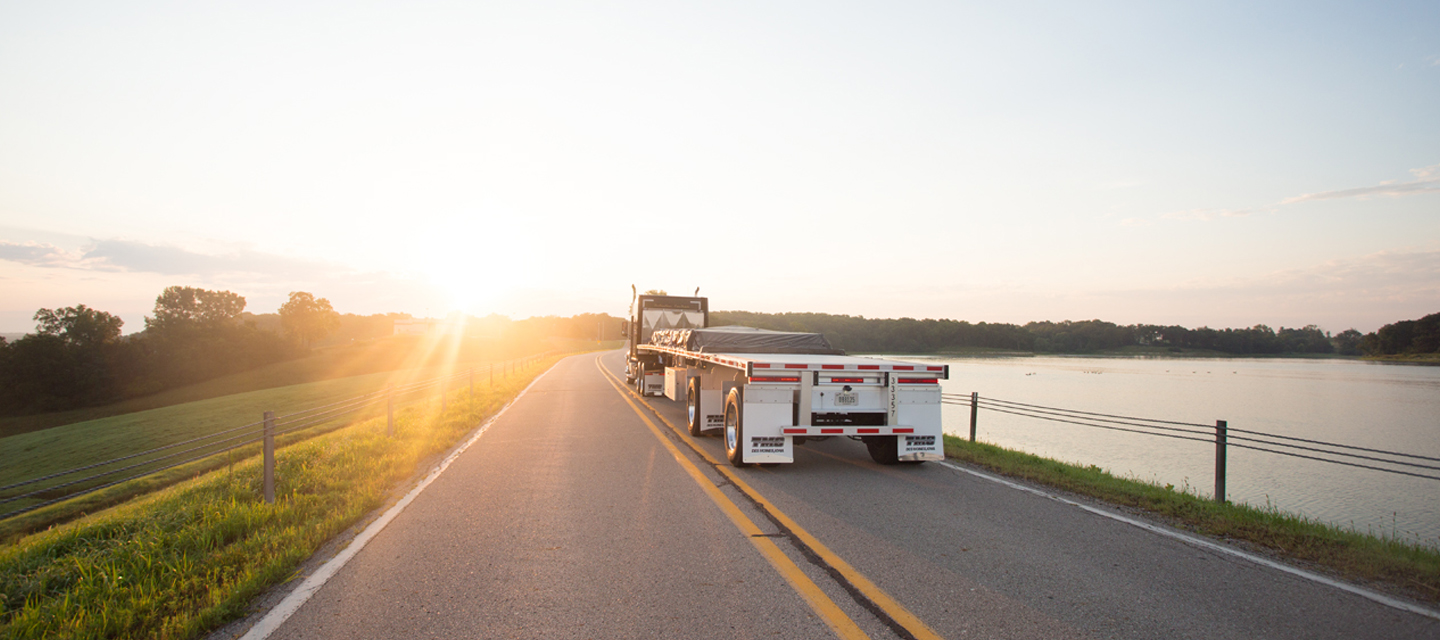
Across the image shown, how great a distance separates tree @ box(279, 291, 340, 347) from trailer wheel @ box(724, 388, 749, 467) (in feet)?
346

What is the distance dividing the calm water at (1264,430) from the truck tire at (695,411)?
24.0 feet

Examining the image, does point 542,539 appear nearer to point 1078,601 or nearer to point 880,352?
point 1078,601

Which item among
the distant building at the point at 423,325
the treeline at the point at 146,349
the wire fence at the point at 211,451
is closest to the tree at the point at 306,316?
the treeline at the point at 146,349

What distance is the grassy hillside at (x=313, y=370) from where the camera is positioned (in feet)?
183

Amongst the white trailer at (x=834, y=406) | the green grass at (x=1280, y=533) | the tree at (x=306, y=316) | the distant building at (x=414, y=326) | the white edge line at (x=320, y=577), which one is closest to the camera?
the white edge line at (x=320, y=577)

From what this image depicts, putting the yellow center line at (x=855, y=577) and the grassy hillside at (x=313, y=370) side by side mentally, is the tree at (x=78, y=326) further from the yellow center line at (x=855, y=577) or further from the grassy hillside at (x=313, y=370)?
the yellow center line at (x=855, y=577)

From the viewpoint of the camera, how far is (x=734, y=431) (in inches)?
353

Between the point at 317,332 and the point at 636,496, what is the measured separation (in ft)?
381

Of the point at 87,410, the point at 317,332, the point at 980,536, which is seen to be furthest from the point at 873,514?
the point at 317,332

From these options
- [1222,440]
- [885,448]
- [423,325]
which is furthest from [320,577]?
[423,325]

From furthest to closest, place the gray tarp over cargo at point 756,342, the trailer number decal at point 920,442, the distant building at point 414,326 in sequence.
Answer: the distant building at point 414,326 → the gray tarp over cargo at point 756,342 → the trailer number decal at point 920,442

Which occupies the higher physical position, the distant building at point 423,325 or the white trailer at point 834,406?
the distant building at point 423,325

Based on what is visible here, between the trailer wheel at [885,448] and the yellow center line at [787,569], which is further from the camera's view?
the trailer wheel at [885,448]

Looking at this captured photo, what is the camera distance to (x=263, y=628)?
3.59 metres
